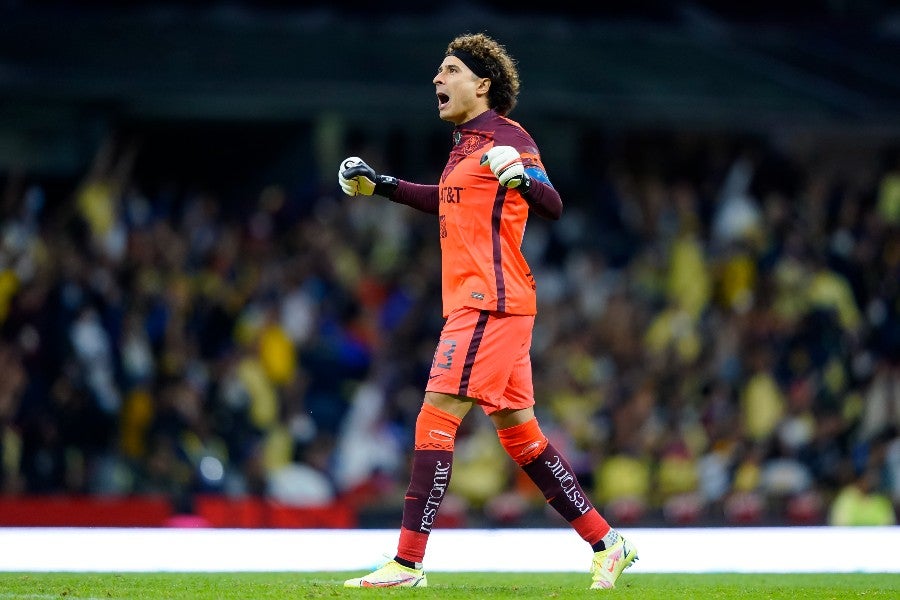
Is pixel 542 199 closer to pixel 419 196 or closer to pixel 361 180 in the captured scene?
pixel 419 196

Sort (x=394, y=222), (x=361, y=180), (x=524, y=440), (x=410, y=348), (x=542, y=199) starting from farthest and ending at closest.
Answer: (x=394, y=222) < (x=410, y=348) < (x=361, y=180) < (x=524, y=440) < (x=542, y=199)

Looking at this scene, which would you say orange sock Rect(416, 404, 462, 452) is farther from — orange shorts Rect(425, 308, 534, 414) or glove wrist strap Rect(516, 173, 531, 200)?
glove wrist strap Rect(516, 173, 531, 200)

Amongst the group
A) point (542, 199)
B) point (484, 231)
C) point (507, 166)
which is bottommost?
point (484, 231)

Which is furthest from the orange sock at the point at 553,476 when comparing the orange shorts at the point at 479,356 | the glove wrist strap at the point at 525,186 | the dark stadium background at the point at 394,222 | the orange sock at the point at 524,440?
the dark stadium background at the point at 394,222

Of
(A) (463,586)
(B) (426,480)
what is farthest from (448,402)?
(A) (463,586)

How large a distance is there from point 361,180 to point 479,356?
3.85 ft

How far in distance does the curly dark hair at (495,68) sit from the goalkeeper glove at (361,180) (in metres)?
0.64

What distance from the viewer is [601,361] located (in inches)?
596

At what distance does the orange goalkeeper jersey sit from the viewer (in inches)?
270

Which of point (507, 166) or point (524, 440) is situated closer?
point (507, 166)

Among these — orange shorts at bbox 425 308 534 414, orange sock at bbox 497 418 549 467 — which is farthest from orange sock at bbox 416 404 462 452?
orange sock at bbox 497 418 549 467

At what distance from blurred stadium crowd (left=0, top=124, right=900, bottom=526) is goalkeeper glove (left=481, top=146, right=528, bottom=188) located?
20.6 feet

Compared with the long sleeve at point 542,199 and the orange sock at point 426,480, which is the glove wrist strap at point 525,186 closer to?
the long sleeve at point 542,199

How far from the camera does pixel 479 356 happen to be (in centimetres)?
677
